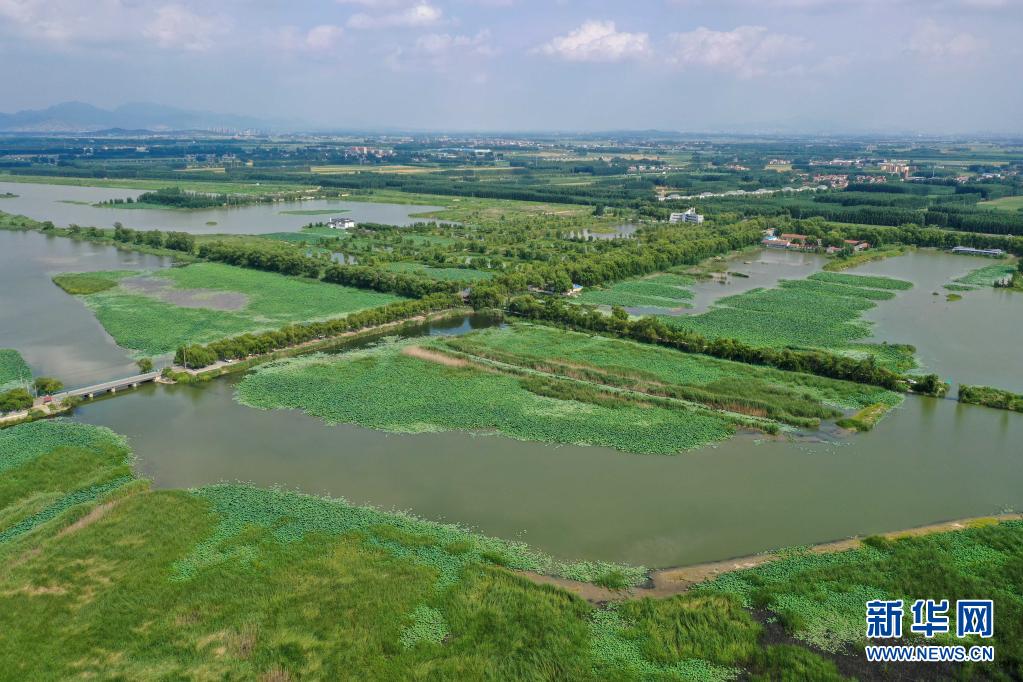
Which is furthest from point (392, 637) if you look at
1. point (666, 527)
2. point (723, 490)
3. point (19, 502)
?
point (19, 502)

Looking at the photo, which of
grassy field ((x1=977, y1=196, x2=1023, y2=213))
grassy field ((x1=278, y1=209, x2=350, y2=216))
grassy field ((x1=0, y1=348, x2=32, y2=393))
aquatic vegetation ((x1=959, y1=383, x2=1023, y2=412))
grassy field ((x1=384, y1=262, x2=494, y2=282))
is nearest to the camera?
aquatic vegetation ((x1=959, y1=383, x2=1023, y2=412))

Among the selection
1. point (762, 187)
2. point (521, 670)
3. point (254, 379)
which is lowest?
point (521, 670)

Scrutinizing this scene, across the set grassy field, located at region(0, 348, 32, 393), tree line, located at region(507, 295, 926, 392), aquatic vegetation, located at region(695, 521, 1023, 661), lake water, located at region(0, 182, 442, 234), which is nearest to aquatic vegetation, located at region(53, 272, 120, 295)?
grassy field, located at region(0, 348, 32, 393)

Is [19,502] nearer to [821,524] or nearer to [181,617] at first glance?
[181,617]

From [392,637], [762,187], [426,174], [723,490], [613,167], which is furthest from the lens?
[613,167]

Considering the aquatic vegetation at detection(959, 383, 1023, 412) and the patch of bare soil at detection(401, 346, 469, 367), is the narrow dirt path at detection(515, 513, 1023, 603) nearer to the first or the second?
the aquatic vegetation at detection(959, 383, 1023, 412)

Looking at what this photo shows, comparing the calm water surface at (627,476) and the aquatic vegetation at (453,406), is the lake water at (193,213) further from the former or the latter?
the calm water surface at (627,476)

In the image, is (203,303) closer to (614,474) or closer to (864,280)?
(614,474)
